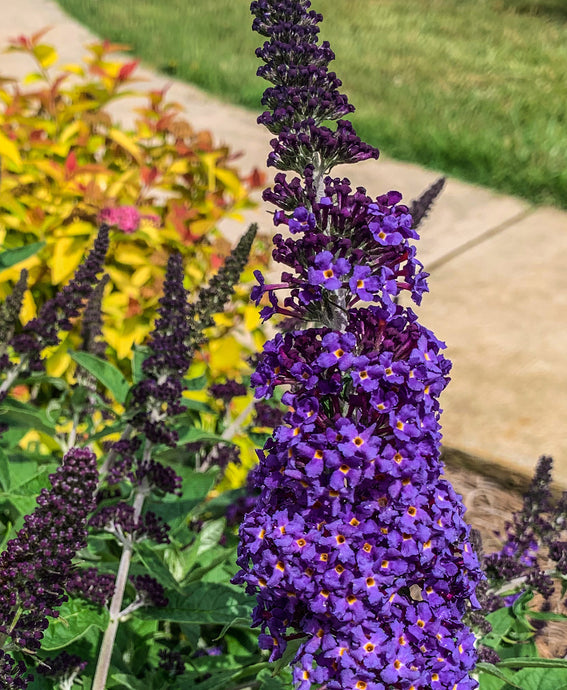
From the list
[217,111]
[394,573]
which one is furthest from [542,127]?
[394,573]

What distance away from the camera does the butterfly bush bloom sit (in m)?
1.47

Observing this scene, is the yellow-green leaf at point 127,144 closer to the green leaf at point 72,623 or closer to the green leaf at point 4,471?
the green leaf at point 4,471

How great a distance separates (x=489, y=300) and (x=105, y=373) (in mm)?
2872

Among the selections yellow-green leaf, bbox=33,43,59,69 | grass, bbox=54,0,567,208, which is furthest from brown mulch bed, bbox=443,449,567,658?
grass, bbox=54,0,567,208

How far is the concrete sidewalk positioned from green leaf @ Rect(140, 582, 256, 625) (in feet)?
4.72

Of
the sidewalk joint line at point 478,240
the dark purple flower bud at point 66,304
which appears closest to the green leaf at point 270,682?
the dark purple flower bud at point 66,304

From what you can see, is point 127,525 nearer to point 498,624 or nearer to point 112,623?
point 112,623

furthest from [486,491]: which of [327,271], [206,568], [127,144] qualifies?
[327,271]

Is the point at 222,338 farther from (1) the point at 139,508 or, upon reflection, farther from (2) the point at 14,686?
(2) the point at 14,686

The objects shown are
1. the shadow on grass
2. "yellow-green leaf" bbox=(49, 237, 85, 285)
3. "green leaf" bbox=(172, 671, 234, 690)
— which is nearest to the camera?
"green leaf" bbox=(172, 671, 234, 690)

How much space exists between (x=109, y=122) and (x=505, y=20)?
29.2ft

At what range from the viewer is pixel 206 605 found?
86.5 inches

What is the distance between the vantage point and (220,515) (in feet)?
10.2

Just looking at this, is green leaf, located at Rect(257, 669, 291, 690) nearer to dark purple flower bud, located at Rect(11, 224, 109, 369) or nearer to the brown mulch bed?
dark purple flower bud, located at Rect(11, 224, 109, 369)
